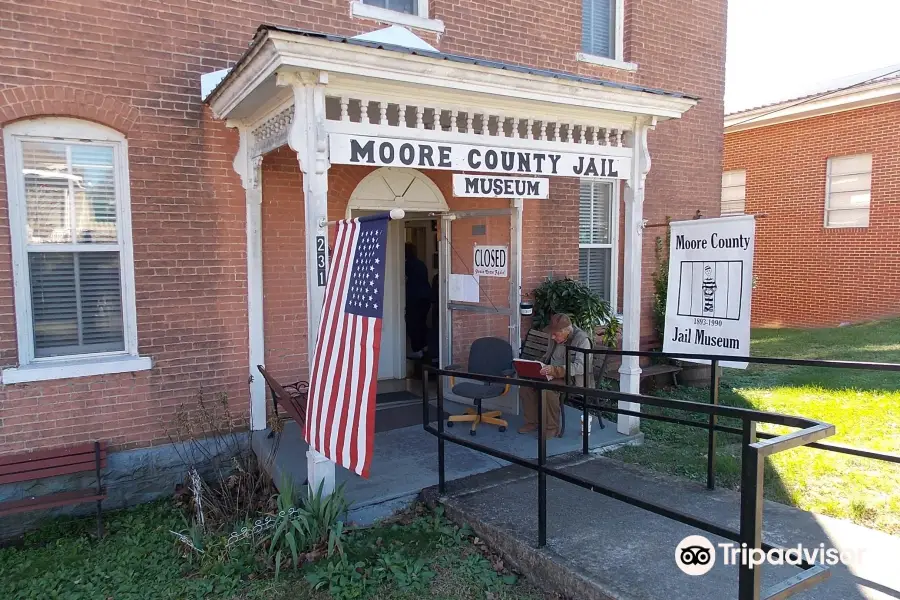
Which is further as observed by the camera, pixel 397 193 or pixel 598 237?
pixel 598 237

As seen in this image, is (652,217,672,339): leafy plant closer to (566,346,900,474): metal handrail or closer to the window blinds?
the window blinds

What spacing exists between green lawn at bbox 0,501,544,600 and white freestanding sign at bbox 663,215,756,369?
2565 mm

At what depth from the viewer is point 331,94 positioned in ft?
14.7

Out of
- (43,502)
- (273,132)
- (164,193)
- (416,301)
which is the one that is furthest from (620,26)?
(43,502)

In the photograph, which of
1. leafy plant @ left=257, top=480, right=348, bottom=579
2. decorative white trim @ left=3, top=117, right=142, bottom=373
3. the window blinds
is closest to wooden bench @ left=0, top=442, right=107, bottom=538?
decorative white trim @ left=3, top=117, right=142, bottom=373

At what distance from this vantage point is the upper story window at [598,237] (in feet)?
28.5

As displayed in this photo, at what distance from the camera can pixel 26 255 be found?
206 inches

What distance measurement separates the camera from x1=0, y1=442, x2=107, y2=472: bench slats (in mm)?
5074

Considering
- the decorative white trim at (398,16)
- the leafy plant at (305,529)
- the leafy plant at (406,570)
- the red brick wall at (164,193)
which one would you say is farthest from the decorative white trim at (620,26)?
the leafy plant at (406,570)

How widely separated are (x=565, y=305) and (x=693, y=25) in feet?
15.9

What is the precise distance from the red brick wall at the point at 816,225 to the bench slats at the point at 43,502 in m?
14.4

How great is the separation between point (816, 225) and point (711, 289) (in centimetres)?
1109

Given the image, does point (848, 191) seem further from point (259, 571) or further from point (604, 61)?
point (259, 571)

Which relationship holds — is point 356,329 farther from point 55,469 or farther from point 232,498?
point 55,469
